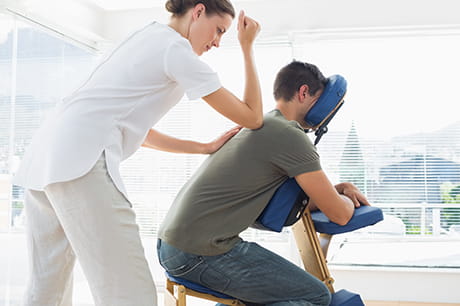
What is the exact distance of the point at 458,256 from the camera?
12.4 ft

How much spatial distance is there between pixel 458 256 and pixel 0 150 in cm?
320

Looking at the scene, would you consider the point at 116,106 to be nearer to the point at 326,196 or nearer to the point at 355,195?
the point at 326,196

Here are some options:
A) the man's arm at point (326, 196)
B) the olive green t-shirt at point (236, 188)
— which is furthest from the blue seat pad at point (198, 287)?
the man's arm at point (326, 196)

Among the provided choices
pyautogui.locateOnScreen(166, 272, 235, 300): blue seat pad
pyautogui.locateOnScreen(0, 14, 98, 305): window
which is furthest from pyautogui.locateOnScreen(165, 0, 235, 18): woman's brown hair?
pyautogui.locateOnScreen(0, 14, 98, 305): window

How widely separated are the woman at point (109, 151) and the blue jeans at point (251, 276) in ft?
0.95

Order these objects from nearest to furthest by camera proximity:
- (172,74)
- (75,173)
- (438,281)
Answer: (75,173), (172,74), (438,281)

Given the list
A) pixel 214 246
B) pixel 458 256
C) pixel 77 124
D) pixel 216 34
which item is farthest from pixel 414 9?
pixel 77 124

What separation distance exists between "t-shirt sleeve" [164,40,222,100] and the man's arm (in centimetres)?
46

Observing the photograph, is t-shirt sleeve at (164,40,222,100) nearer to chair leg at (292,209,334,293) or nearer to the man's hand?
chair leg at (292,209,334,293)

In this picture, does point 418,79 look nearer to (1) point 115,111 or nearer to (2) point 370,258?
(2) point 370,258

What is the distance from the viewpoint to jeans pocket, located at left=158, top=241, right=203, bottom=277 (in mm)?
1641

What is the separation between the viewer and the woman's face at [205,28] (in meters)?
1.56

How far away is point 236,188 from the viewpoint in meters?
1.67

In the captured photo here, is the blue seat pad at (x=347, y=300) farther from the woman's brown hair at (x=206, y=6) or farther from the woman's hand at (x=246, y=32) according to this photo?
the woman's brown hair at (x=206, y=6)
